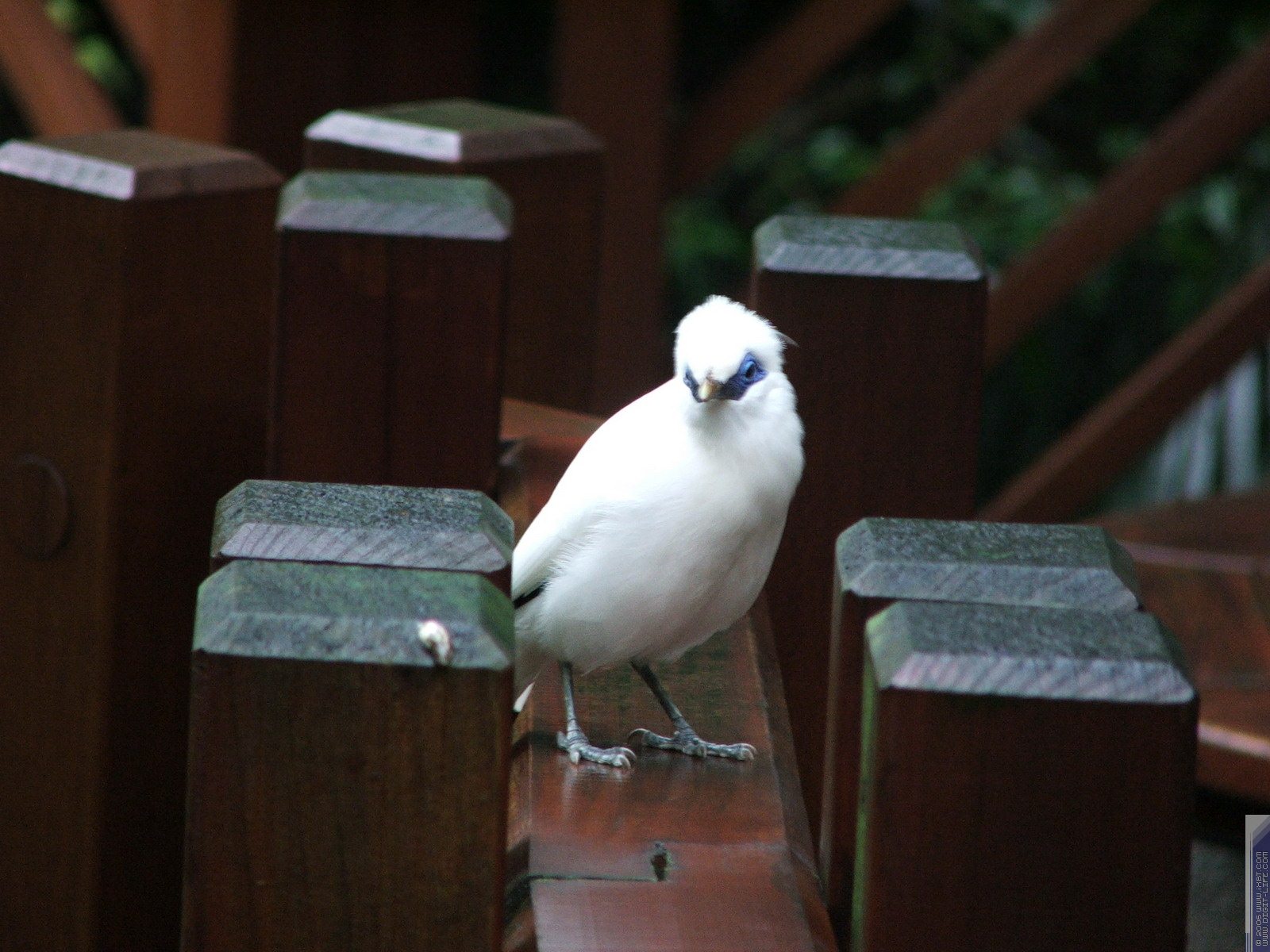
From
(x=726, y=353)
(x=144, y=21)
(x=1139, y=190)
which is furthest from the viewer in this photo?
(x=1139, y=190)

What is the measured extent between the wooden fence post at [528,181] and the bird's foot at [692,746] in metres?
0.87

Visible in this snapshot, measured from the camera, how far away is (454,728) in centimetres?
109

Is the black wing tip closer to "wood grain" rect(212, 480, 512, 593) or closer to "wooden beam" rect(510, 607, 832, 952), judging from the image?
"wooden beam" rect(510, 607, 832, 952)

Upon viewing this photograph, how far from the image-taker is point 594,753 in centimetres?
170

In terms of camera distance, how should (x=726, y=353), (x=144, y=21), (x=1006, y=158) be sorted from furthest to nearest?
(x=1006, y=158)
(x=144, y=21)
(x=726, y=353)

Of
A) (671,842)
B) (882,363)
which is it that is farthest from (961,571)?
(882,363)

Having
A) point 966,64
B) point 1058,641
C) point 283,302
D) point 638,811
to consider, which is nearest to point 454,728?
point 1058,641

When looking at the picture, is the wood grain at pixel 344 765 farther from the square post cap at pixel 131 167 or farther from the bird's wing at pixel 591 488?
the square post cap at pixel 131 167

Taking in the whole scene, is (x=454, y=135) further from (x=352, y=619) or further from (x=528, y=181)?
(x=352, y=619)

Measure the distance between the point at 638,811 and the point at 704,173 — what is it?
9.72 ft

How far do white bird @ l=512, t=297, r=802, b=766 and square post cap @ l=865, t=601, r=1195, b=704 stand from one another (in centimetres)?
78

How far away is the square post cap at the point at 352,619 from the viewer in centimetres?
107

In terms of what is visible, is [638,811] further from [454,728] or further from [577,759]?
[454,728]

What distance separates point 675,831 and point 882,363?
712 millimetres
